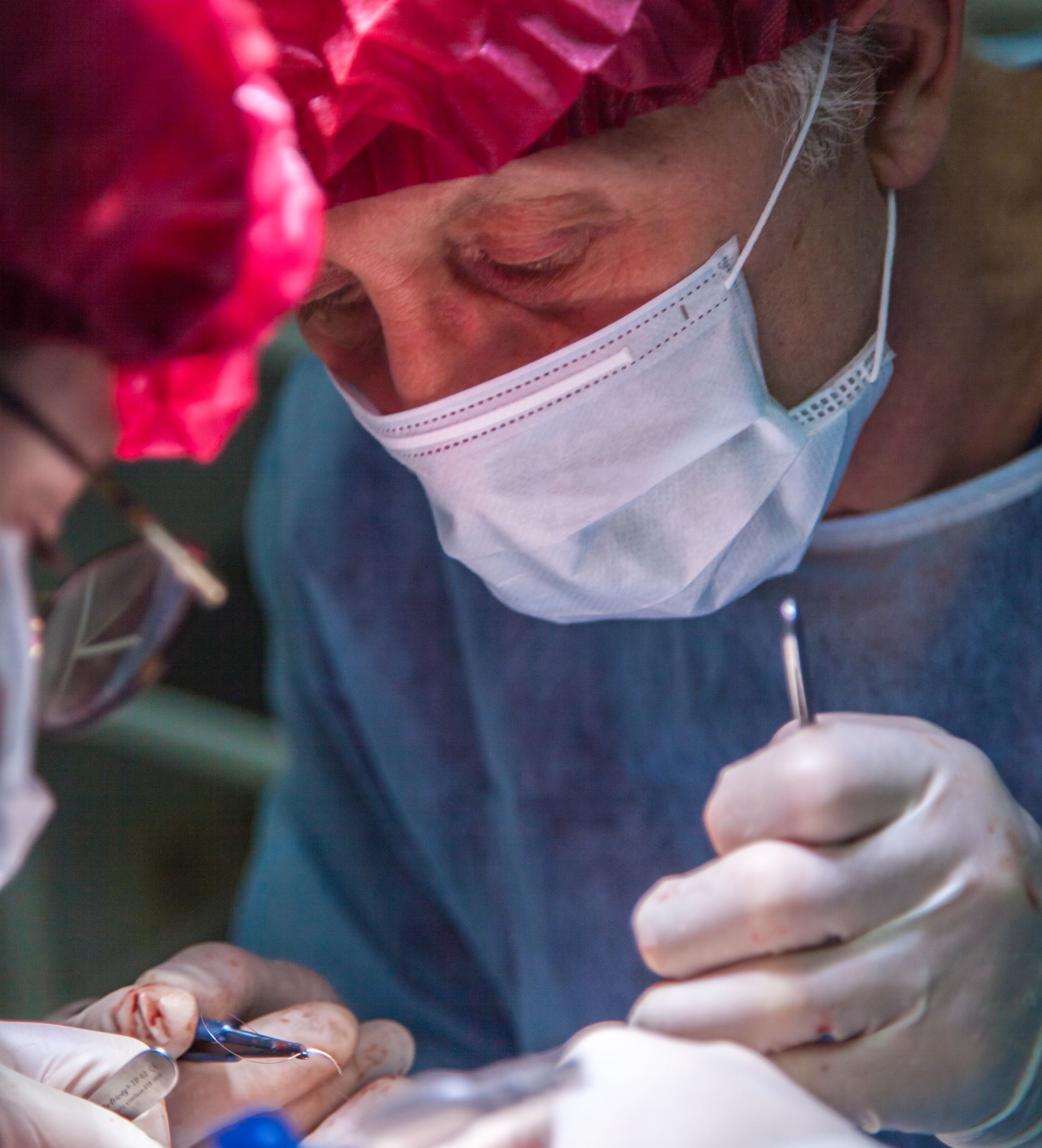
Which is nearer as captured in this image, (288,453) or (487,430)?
(487,430)

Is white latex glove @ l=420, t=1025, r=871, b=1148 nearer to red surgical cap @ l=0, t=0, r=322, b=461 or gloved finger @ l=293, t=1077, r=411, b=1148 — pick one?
gloved finger @ l=293, t=1077, r=411, b=1148

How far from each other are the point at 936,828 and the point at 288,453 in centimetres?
110

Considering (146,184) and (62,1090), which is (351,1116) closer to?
(62,1090)

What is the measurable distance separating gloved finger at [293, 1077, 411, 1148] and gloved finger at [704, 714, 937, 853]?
1.02 ft

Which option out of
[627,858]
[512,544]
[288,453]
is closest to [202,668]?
[288,453]

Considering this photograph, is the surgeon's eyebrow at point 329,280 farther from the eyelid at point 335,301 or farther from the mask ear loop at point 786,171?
the mask ear loop at point 786,171

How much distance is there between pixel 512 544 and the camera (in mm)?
1034

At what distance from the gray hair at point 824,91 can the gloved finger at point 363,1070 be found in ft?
2.61

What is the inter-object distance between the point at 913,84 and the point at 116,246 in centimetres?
74

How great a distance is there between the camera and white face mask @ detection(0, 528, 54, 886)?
553 mm

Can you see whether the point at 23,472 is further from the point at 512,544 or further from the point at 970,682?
the point at 970,682

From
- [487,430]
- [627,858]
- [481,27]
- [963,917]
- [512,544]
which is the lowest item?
[627,858]

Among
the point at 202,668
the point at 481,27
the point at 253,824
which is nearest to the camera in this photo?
the point at 481,27

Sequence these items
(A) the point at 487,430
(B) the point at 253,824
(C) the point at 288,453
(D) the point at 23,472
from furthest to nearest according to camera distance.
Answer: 1. (B) the point at 253,824
2. (C) the point at 288,453
3. (A) the point at 487,430
4. (D) the point at 23,472
